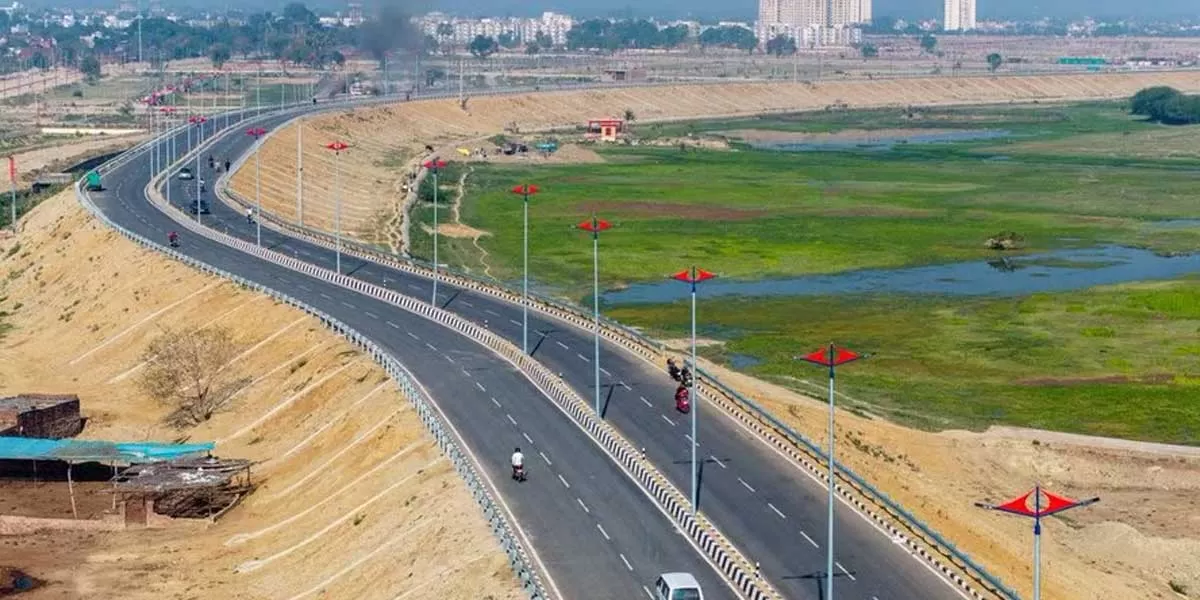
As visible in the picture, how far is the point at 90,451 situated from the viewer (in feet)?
241

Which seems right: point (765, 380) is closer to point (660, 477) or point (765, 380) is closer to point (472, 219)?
point (660, 477)

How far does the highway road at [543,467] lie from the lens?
53.8 m

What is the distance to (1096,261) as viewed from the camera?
135750 millimetres

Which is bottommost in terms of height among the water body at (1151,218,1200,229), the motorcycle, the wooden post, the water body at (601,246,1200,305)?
the wooden post

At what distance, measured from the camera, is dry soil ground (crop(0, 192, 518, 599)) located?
58.8 metres

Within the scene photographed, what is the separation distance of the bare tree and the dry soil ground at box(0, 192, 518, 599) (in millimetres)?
725

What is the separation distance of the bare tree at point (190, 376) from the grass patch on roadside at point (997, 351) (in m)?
24.2

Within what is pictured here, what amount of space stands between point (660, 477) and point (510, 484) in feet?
15.8

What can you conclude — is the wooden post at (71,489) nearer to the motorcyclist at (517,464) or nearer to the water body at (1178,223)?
the motorcyclist at (517,464)

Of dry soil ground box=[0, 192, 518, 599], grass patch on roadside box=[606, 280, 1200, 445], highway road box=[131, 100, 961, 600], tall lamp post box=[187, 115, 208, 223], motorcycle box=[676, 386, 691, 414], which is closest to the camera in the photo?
highway road box=[131, 100, 961, 600]

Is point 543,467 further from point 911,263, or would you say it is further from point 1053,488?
point 911,263

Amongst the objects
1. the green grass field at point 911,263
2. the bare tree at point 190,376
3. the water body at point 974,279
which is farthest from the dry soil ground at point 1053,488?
the water body at point 974,279

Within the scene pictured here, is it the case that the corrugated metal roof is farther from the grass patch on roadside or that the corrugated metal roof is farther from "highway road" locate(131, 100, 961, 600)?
the grass patch on roadside

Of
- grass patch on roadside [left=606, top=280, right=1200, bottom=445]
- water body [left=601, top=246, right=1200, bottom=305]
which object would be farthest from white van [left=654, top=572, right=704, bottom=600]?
water body [left=601, top=246, right=1200, bottom=305]
